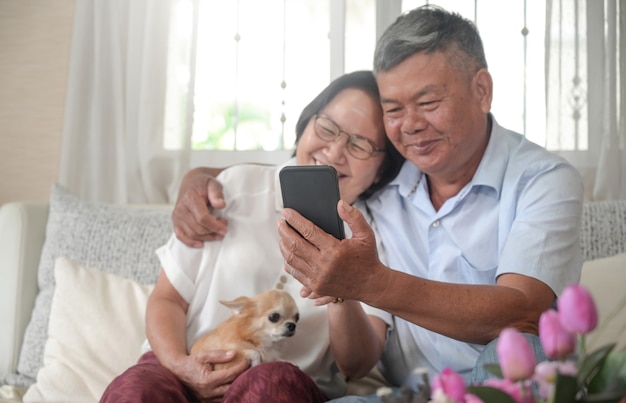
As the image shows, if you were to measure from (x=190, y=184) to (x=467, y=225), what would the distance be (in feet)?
2.06

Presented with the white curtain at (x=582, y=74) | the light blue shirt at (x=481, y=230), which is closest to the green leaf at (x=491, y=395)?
the light blue shirt at (x=481, y=230)


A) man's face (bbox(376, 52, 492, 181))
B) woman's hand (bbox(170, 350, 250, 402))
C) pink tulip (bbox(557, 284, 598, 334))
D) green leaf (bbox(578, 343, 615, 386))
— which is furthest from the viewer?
man's face (bbox(376, 52, 492, 181))

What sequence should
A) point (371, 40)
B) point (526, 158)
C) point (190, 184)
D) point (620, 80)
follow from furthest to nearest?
point (371, 40)
point (620, 80)
point (190, 184)
point (526, 158)

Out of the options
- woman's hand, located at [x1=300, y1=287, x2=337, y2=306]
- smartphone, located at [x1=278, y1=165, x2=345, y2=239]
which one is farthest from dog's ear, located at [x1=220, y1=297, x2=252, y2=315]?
smartphone, located at [x1=278, y1=165, x2=345, y2=239]

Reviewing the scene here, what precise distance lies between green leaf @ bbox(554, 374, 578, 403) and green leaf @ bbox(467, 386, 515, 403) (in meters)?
0.04

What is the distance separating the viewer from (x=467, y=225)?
4.84ft

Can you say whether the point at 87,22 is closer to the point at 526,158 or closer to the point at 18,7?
the point at 18,7

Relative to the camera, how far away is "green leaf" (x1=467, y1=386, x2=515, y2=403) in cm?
60

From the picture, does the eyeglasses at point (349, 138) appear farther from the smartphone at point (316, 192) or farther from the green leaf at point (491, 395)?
the green leaf at point (491, 395)

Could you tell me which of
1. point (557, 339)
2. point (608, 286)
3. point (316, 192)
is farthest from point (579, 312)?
point (608, 286)

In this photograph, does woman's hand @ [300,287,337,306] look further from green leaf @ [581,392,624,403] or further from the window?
the window

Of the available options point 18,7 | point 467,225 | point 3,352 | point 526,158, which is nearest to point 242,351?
point 467,225

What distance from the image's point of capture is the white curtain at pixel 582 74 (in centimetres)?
233

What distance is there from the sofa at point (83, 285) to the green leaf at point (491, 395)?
106cm
